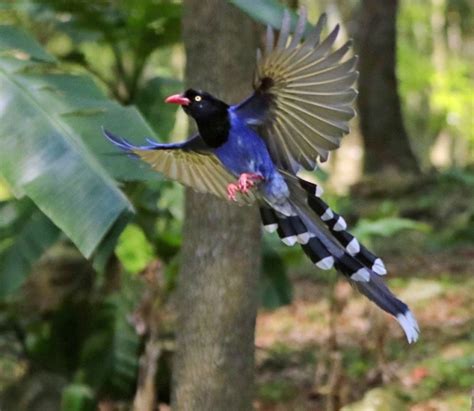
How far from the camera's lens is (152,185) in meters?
6.24

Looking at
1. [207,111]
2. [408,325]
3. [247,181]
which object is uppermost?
[207,111]

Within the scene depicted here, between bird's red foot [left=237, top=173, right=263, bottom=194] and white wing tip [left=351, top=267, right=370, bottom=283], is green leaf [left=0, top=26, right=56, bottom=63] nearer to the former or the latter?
bird's red foot [left=237, top=173, right=263, bottom=194]

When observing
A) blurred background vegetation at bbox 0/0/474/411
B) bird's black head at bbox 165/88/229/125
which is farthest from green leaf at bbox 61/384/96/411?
bird's black head at bbox 165/88/229/125

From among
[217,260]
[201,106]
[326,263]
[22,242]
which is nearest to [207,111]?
[201,106]

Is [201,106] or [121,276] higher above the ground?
[201,106]

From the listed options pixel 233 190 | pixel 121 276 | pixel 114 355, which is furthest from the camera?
pixel 121 276

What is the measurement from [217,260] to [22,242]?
1.93m

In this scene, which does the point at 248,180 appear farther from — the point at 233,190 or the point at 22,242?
the point at 22,242

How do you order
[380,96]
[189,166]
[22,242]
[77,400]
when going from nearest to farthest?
[189,166] → [77,400] → [22,242] → [380,96]

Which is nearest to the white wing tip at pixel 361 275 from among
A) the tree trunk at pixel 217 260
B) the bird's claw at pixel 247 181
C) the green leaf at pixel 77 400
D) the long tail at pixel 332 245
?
the long tail at pixel 332 245

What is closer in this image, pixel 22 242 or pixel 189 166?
pixel 189 166

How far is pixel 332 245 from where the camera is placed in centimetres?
289

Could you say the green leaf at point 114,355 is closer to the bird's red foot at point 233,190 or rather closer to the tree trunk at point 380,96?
the bird's red foot at point 233,190

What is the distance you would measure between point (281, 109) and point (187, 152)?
437 millimetres
